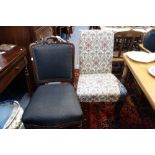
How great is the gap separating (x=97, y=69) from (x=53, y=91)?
1.91 feet

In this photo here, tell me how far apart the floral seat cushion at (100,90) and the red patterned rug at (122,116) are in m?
0.30

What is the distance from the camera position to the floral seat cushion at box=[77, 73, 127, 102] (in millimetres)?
1569

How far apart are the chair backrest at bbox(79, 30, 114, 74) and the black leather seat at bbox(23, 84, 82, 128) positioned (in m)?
0.45

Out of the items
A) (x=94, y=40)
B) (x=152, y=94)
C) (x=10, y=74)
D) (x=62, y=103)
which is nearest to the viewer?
(x=152, y=94)

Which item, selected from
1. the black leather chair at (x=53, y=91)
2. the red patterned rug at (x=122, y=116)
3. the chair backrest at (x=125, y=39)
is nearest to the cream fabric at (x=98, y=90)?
the black leather chair at (x=53, y=91)

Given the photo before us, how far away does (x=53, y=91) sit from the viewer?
5.26 ft

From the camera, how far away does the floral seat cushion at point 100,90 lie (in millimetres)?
1569

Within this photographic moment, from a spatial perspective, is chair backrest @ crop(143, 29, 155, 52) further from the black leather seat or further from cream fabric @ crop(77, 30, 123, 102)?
the black leather seat

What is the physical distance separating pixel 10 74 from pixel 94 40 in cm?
90

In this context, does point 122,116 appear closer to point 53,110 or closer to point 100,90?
point 100,90

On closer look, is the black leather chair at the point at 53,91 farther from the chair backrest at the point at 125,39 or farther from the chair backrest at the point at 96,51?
the chair backrest at the point at 125,39
